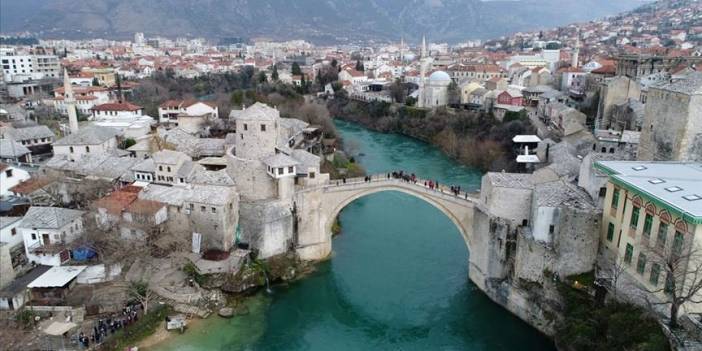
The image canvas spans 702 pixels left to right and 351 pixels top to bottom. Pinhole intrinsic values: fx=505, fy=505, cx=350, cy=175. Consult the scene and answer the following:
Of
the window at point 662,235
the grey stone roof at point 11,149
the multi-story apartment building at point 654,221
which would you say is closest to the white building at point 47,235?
the grey stone roof at point 11,149

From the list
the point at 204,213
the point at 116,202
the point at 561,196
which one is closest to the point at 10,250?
the point at 116,202

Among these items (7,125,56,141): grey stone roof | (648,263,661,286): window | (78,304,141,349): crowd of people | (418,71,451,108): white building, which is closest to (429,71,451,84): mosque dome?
(418,71,451,108): white building

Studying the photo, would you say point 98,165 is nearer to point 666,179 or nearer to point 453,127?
point 666,179

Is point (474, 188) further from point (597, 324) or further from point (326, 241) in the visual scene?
point (597, 324)

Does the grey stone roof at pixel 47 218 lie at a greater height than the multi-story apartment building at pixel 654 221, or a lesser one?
lesser

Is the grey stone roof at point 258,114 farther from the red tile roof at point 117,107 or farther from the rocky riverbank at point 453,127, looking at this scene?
the red tile roof at point 117,107

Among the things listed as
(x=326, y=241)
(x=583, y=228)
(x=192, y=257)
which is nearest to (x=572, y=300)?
(x=583, y=228)
